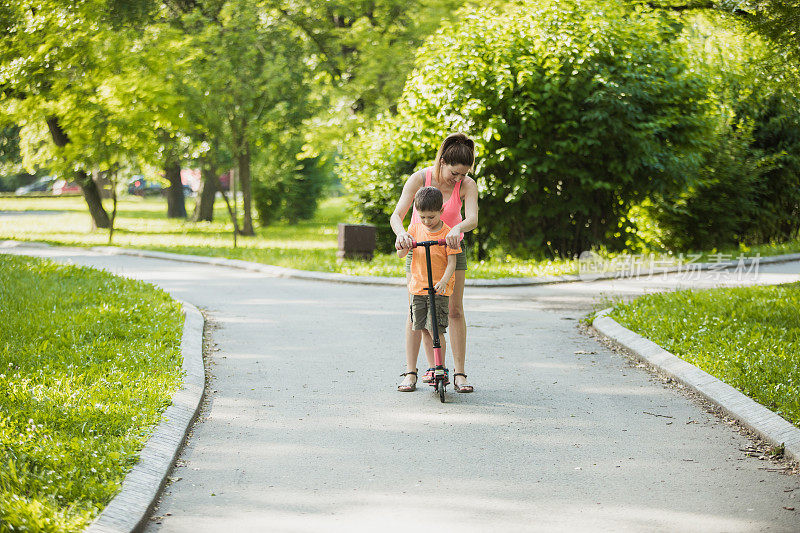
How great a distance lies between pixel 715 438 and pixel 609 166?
406 inches

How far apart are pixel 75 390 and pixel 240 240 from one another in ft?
68.6

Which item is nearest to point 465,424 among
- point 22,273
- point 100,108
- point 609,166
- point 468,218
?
point 468,218

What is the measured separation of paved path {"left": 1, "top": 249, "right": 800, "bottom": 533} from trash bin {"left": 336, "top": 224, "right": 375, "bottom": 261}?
793 cm

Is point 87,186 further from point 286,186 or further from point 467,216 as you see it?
point 467,216

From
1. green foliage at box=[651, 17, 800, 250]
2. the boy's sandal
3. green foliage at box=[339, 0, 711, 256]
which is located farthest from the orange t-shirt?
green foliage at box=[651, 17, 800, 250]

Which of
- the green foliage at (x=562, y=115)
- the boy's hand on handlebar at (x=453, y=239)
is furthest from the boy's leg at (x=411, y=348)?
the green foliage at (x=562, y=115)

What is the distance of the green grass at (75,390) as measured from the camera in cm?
427

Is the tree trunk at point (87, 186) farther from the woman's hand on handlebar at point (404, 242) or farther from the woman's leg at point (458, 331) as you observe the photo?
the woman's hand on handlebar at point (404, 242)

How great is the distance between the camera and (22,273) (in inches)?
482

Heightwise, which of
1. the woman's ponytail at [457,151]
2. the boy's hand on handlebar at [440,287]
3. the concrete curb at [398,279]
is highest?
the woman's ponytail at [457,151]

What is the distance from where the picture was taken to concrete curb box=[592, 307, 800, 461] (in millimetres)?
5359

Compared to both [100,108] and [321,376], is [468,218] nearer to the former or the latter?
[321,376]

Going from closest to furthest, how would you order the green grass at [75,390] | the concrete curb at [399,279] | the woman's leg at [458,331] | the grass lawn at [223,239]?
the green grass at [75,390] < the woman's leg at [458,331] < the concrete curb at [399,279] < the grass lawn at [223,239]

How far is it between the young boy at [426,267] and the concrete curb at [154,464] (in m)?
1.72
